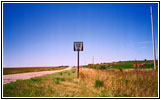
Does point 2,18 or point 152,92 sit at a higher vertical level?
point 2,18

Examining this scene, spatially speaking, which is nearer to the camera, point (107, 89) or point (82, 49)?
point (107, 89)

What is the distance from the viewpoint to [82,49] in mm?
9805

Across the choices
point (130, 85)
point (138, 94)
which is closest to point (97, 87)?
point (130, 85)

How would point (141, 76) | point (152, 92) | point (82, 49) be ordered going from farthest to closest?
point (82, 49), point (141, 76), point (152, 92)

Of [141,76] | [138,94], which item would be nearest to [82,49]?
[141,76]

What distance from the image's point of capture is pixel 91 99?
3789 millimetres

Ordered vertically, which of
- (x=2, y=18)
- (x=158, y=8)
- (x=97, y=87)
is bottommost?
(x=97, y=87)

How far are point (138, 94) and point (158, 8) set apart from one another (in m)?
3.20

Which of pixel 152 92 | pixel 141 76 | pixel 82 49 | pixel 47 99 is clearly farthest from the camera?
pixel 82 49

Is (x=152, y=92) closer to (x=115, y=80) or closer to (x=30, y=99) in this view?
(x=115, y=80)

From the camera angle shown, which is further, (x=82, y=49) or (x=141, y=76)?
(x=82, y=49)

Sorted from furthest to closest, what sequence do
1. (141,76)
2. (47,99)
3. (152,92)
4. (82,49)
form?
(82,49)
(141,76)
(152,92)
(47,99)

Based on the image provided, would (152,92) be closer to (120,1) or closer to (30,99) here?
(120,1)

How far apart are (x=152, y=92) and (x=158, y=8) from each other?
3039 millimetres
